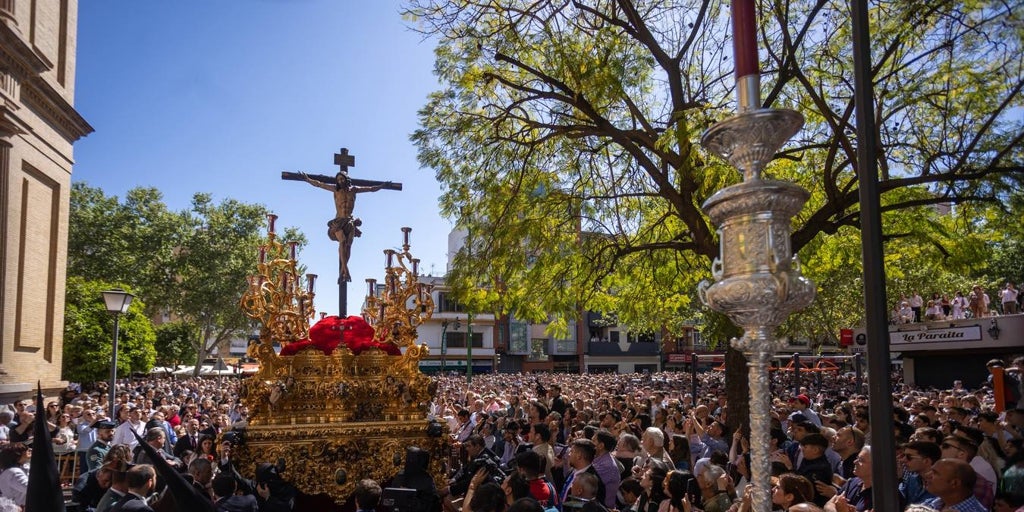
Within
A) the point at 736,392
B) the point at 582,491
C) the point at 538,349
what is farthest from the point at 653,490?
the point at 538,349

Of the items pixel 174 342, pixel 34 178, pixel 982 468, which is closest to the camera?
pixel 982 468

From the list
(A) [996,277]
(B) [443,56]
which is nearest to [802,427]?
(B) [443,56]

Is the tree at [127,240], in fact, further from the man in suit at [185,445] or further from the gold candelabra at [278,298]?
the gold candelabra at [278,298]

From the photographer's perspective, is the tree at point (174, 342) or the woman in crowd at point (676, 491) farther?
the tree at point (174, 342)

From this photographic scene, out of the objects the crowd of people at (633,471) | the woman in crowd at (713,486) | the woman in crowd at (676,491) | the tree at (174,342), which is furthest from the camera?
the tree at (174,342)

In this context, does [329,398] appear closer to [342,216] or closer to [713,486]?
[342,216]

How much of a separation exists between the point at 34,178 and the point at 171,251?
1039 inches

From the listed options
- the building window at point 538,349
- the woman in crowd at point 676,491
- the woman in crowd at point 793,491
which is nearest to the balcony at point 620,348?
the building window at point 538,349

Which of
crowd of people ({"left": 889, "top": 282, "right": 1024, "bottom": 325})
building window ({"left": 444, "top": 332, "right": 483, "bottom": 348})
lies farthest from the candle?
building window ({"left": 444, "top": 332, "right": 483, "bottom": 348})

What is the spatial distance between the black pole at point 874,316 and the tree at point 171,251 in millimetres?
37641

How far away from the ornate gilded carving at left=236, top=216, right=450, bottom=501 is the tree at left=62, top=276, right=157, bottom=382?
21.7 metres

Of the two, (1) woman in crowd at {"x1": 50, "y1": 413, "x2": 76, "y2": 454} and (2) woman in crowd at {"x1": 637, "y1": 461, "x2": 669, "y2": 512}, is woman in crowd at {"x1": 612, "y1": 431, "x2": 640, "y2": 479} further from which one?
(1) woman in crowd at {"x1": 50, "y1": 413, "x2": 76, "y2": 454}

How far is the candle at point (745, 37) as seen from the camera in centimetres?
271

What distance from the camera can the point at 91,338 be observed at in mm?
26141
